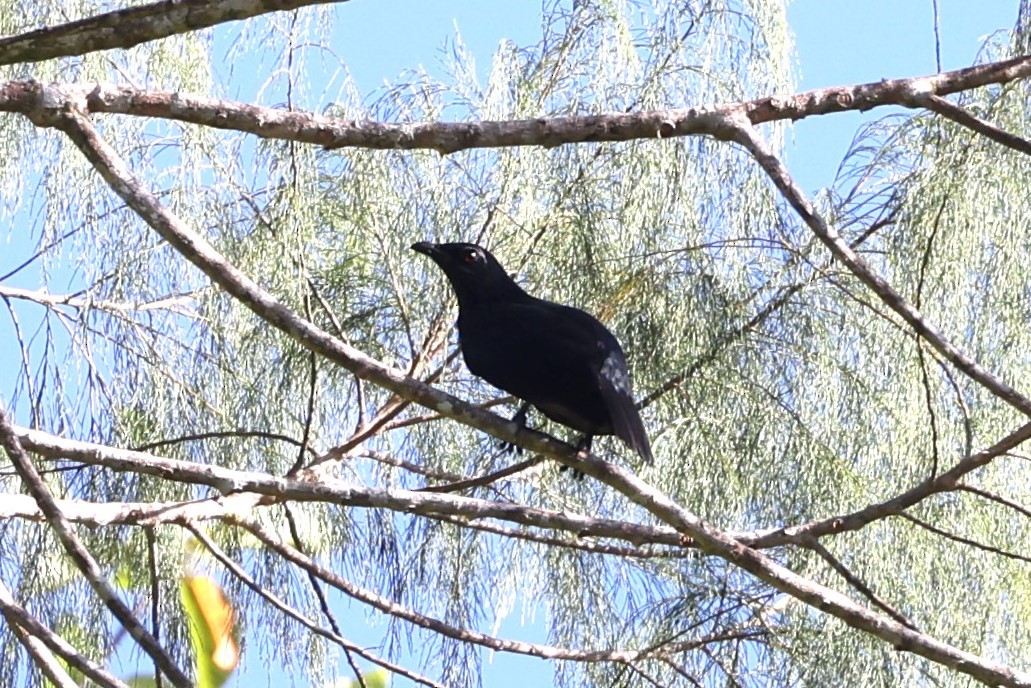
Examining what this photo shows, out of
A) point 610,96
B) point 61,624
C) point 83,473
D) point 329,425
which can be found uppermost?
point 610,96

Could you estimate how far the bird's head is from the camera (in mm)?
2766

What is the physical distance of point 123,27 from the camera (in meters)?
2.07

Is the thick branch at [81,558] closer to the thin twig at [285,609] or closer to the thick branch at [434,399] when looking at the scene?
the thick branch at [434,399]

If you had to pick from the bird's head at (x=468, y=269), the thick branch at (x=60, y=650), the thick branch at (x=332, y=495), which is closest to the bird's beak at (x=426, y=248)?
the bird's head at (x=468, y=269)

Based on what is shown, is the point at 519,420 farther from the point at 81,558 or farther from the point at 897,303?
the point at 81,558

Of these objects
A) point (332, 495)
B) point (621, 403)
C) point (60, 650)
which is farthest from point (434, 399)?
point (60, 650)

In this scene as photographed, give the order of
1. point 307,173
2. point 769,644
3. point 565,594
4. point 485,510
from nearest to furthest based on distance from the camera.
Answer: point 485,510, point 769,644, point 307,173, point 565,594

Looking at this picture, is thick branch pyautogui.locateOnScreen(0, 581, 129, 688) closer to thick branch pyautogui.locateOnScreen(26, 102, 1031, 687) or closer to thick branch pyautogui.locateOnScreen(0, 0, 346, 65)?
thick branch pyautogui.locateOnScreen(26, 102, 1031, 687)

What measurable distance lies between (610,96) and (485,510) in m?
0.94

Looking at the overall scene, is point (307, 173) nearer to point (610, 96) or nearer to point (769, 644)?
point (610, 96)

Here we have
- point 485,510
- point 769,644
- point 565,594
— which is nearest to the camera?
point 485,510

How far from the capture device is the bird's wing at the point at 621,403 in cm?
253

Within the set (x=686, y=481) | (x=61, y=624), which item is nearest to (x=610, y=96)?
(x=686, y=481)

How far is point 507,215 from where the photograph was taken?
2.98m
